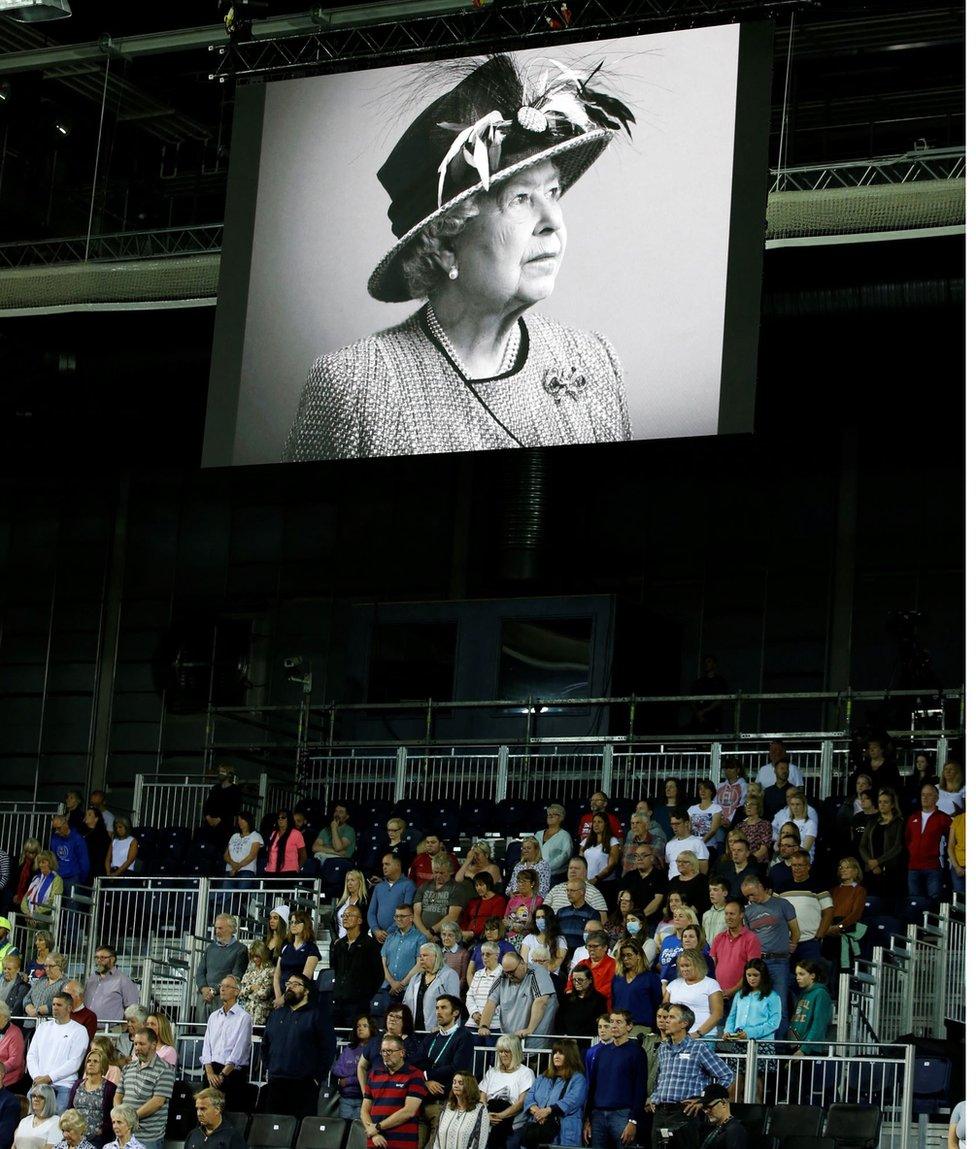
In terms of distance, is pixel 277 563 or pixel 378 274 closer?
pixel 378 274

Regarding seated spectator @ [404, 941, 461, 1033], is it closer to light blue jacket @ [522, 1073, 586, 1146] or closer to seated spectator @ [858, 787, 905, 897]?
light blue jacket @ [522, 1073, 586, 1146]

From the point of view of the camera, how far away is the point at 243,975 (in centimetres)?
1409

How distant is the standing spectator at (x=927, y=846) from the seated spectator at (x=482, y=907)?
2.93 m

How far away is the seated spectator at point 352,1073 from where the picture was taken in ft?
41.5

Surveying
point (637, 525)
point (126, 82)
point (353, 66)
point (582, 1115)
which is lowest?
point (582, 1115)

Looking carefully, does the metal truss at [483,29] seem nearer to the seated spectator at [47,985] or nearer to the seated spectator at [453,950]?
the seated spectator at [453,950]

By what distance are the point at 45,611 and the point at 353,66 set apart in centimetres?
1149

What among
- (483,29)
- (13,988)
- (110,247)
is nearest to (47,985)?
(13,988)

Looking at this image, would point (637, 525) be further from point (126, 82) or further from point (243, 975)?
point (243, 975)

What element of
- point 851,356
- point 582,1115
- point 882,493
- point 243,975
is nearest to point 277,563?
point 882,493

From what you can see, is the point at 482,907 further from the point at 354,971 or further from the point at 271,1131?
the point at 271,1131

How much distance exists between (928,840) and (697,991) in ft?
9.36

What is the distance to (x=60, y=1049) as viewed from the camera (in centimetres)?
1354

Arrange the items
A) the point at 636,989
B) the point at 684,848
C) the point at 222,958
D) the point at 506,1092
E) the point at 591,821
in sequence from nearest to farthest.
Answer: the point at 506,1092 → the point at 636,989 → the point at 222,958 → the point at 684,848 → the point at 591,821
